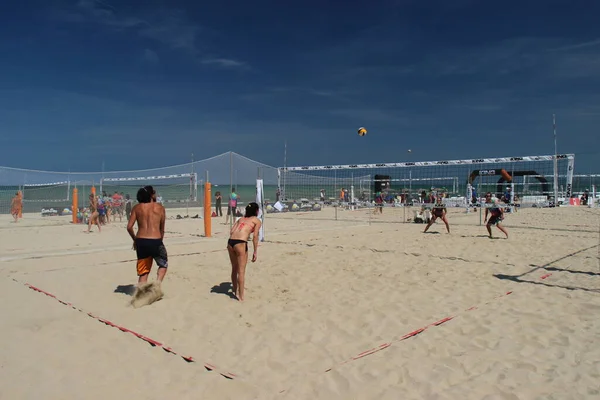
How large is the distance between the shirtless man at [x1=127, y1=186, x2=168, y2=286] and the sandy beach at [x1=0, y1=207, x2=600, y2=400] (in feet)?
1.35

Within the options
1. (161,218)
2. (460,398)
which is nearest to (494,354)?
(460,398)

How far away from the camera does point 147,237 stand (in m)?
5.20

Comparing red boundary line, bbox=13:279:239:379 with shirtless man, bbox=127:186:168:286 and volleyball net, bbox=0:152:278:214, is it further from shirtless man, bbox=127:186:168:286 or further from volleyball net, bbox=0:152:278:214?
volleyball net, bbox=0:152:278:214

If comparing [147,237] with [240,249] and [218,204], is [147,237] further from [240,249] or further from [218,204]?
[218,204]

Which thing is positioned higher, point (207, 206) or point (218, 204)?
point (207, 206)

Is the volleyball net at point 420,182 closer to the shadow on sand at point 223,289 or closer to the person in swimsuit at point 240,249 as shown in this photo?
the shadow on sand at point 223,289

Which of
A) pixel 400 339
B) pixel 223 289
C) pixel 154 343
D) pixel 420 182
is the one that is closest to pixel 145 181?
pixel 420 182

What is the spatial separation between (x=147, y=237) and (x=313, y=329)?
2257 millimetres

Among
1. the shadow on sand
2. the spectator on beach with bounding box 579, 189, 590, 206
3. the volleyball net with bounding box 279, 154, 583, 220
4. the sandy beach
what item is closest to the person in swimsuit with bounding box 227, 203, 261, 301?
the shadow on sand

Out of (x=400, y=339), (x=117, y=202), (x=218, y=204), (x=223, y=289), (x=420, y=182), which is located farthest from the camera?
(x=420, y=182)

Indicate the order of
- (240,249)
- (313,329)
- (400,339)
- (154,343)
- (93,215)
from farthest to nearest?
(93,215) → (240,249) → (313,329) → (400,339) → (154,343)

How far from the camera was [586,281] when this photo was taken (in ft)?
20.0

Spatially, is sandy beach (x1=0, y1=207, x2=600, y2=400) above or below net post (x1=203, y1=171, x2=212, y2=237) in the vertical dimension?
below

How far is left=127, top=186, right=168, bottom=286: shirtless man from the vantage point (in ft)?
16.9
